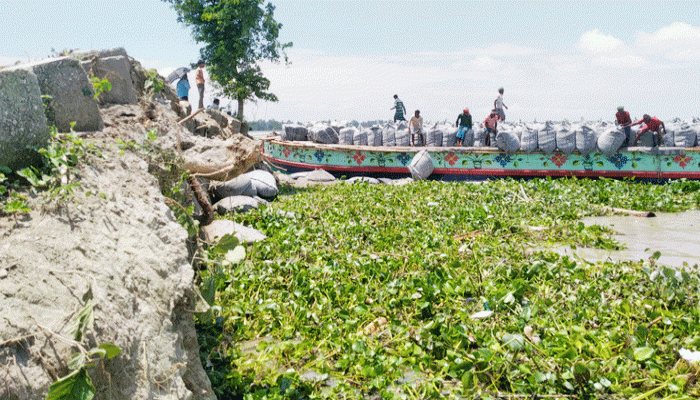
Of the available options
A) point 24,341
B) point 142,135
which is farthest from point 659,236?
point 24,341

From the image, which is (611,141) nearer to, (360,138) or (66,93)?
(360,138)

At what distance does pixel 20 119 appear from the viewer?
2646mm

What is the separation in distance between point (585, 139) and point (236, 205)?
9.97 m

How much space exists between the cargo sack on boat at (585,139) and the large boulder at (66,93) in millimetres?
13369

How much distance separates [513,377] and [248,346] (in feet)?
6.18

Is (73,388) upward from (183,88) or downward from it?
downward

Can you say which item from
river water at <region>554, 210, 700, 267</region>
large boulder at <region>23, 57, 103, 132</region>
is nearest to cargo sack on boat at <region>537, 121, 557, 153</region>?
river water at <region>554, 210, 700, 267</region>

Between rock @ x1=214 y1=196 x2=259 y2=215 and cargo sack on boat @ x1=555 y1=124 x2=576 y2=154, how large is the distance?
30.2 ft

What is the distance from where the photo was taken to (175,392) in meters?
2.28

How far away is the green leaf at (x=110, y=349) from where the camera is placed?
1.91 metres

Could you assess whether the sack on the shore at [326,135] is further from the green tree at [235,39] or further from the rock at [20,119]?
the rock at [20,119]

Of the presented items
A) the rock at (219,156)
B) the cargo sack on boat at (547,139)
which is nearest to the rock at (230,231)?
the rock at (219,156)

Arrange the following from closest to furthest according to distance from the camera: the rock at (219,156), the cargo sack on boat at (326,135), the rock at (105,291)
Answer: the rock at (105,291) → the rock at (219,156) → the cargo sack on boat at (326,135)

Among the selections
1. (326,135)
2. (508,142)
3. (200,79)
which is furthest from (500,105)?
(200,79)
